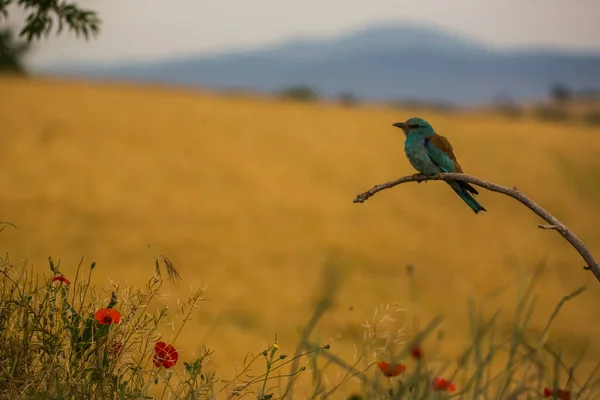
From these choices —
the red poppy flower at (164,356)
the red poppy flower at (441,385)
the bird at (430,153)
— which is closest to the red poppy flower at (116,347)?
the red poppy flower at (164,356)

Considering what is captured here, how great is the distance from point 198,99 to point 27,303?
70.3 ft

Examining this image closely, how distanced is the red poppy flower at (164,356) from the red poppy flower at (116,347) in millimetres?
152

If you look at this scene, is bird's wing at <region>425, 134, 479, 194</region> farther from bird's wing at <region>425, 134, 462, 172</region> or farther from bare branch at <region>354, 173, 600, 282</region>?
bare branch at <region>354, 173, 600, 282</region>

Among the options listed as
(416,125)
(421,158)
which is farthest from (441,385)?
(416,125)

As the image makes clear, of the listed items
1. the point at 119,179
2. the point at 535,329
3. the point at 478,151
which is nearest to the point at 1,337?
the point at 535,329

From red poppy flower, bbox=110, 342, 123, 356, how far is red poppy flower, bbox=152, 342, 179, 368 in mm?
152

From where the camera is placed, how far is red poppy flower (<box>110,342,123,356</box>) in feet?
8.82

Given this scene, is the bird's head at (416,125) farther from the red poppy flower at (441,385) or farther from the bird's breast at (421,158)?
the red poppy flower at (441,385)

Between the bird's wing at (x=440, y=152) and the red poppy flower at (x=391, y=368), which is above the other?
the bird's wing at (x=440, y=152)

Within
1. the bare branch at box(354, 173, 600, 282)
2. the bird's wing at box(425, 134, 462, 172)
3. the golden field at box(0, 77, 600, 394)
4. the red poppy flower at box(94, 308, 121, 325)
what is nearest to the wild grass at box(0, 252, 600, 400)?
the red poppy flower at box(94, 308, 121, 325)

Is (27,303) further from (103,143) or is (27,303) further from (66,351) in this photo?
(103,143)

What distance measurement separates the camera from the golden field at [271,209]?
1284 cm

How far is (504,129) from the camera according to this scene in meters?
24.6

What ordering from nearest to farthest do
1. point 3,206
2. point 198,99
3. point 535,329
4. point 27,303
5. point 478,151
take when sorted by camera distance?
point 27,303
point 535,329
point 3,206
point 478,151
point 198,99
